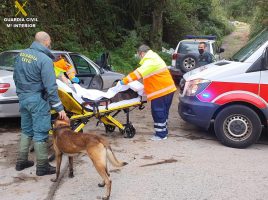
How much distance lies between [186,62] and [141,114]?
12.9ft

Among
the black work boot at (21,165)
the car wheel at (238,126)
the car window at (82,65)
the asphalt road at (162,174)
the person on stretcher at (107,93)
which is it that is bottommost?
the asphalt road at (162,174)

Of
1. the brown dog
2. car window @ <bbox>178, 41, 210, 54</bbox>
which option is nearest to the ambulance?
the brown dog

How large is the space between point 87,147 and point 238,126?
10.5 ft

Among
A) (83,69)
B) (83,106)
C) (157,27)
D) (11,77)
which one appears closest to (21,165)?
(83,106)

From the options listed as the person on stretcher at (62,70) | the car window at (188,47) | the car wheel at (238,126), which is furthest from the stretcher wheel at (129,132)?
the car window at (188,47)

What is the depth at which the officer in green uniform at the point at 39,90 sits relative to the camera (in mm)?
5562

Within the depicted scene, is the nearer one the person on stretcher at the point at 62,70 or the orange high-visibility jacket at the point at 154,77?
the person on stretcher at the point at 62,70

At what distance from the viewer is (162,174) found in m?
5.89

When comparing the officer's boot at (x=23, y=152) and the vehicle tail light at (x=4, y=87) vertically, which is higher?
the vehicle tail light at (x=4, y=87)

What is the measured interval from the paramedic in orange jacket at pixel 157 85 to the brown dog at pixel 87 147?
7.27 feet

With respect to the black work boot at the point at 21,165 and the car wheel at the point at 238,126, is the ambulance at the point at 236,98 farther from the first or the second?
the black work boot at the point at 21,165

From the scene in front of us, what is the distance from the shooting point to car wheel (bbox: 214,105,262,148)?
7125mm

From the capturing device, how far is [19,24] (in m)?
15.7

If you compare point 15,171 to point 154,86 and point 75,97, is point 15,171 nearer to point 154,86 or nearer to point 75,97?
point 75,97
